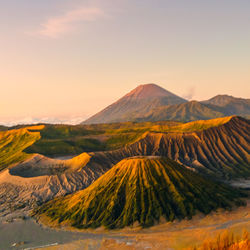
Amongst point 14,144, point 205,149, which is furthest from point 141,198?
point 14,144

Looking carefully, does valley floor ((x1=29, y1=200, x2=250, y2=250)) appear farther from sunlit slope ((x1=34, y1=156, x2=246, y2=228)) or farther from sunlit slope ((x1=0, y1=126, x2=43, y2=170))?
sunlit slope ((x1=0, y1=126, x2=43, y2=170))

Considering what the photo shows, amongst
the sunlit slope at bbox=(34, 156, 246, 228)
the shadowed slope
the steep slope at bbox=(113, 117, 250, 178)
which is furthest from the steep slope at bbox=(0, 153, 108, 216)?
the steep slope at bbox=(113, 117, 250, 178)

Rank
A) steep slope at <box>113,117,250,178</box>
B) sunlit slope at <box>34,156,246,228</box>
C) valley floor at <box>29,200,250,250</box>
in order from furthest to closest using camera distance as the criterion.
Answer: steep slope at <box>113,117,250,178</box>
sunlit slope at <box>34,156,246,228</box>
valley floor at <box>29,200,250,250</box>

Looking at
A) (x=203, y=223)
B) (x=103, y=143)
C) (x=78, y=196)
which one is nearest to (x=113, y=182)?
(x=78, y=196)

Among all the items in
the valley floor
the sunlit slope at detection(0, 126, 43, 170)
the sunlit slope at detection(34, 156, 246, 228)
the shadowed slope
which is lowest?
the valley floor

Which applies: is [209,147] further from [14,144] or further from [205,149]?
[14,144]

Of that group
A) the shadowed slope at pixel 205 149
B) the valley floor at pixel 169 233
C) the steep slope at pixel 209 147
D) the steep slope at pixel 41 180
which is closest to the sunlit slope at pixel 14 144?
the steep slope at pixel 41 180
